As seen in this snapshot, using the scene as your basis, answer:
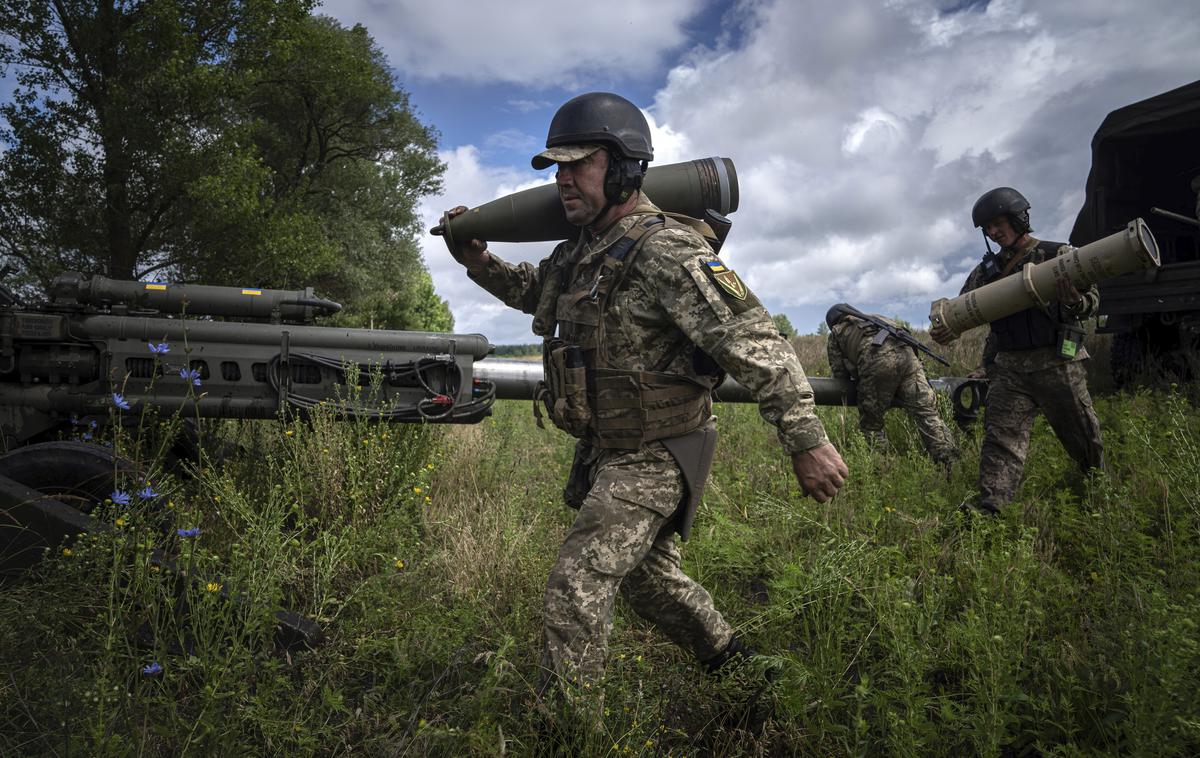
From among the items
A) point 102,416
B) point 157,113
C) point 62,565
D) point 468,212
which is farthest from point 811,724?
point 157,113

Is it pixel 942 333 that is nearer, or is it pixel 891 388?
pixel 942 333

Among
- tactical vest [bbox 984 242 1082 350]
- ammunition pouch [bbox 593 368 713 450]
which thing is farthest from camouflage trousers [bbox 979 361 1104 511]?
ammunition pouch [bbox 593 368 713 450]

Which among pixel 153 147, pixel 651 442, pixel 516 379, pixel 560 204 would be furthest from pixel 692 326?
pixel 153 147

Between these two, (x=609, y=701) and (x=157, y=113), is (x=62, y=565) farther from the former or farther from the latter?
(x=157, y=113)

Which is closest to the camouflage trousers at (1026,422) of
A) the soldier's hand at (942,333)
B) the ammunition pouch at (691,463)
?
the soldier's hand at (942,333)

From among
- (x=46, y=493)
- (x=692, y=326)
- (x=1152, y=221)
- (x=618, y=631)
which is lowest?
(x=618, y=631)

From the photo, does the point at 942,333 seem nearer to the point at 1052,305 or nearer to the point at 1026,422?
the point at 1052,305

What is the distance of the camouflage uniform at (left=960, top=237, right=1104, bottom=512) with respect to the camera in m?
4.70

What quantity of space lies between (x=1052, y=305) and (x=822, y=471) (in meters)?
3.35

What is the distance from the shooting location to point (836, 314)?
7254 millimetres

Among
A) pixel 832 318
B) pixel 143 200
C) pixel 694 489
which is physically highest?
pixel 143 200

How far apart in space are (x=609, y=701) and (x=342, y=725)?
0.93 m

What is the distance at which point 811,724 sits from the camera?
104 inches

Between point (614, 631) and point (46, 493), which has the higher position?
point (46, 493)
